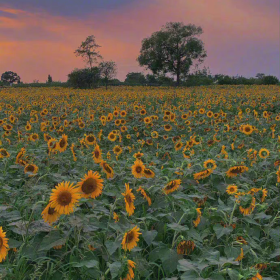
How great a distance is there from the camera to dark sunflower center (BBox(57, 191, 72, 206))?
172 cm

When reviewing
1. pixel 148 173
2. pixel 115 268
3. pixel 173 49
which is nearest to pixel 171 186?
pixel 148 173

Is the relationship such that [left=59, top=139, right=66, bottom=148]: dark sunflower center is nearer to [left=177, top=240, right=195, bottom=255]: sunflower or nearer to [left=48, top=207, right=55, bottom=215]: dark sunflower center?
[left=48, top=207, right=55, bottom=215]: dark sunflower center

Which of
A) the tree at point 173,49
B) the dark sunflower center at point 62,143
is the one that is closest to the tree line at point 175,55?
the tree at point 173,49

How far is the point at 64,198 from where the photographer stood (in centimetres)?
172

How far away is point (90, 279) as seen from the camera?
1.91 m

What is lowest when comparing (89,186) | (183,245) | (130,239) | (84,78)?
(183,245)

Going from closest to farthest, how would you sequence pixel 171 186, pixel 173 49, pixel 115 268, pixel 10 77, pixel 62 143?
pixel 115 268 < pixel 171 186 < pixel 62 143 < pixel 173 49 < pixel 10 77

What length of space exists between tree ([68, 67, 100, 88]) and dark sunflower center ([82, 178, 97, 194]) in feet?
88.3

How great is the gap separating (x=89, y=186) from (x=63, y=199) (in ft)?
0.99

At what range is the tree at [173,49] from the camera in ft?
121

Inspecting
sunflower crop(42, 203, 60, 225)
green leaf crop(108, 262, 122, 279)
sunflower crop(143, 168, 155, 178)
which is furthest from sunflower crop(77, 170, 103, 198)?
sunflower crop(143, 168, 155, 178)

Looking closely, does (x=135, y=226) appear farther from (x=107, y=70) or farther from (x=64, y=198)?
(x=107, y=70)

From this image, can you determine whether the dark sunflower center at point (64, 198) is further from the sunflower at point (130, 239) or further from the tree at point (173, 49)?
the tree at point (173, 49)

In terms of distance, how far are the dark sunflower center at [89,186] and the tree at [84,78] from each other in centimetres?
2692
